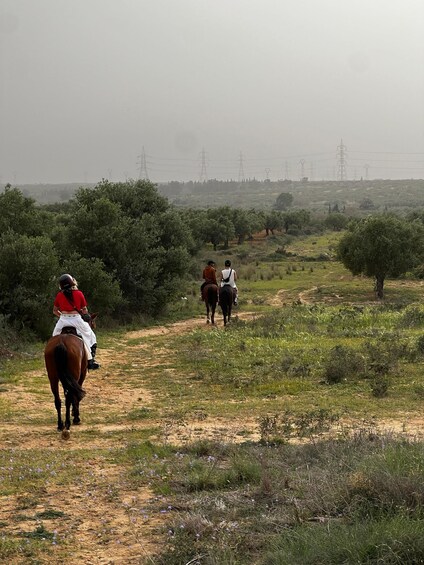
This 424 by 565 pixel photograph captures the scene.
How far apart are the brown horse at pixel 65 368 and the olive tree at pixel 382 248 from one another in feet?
80.2

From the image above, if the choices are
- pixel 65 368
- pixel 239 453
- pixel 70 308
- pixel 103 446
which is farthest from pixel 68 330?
pixel 239 453

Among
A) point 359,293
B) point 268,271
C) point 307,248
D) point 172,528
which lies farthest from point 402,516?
point 307,248

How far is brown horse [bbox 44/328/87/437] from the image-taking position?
9281 mm

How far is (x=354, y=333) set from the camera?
1911cm

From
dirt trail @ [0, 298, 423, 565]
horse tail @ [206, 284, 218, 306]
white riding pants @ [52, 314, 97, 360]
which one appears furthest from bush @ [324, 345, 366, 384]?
horse tail @ [206, 284, 218, 306]

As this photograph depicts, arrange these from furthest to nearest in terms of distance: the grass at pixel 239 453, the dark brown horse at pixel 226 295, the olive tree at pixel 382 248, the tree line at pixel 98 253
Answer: the olive tree at pixel 382 248 < the dark brown horse at pixel 226 295 < the tree line at pixel 98 253 < the grass at pixel 239 453

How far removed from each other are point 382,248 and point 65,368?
981 inches

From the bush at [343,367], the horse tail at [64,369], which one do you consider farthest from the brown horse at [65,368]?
the bush at [343,367]

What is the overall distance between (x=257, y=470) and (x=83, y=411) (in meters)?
4.85

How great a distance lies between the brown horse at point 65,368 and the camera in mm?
9281

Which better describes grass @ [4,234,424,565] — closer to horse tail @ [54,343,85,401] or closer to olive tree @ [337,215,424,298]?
horse tail @ [54,343,85,401]

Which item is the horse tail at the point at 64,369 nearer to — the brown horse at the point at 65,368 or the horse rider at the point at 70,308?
the brown horse at the point at 65,368

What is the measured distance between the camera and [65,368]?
9.32 meters

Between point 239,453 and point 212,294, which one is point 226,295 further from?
point 239,453
